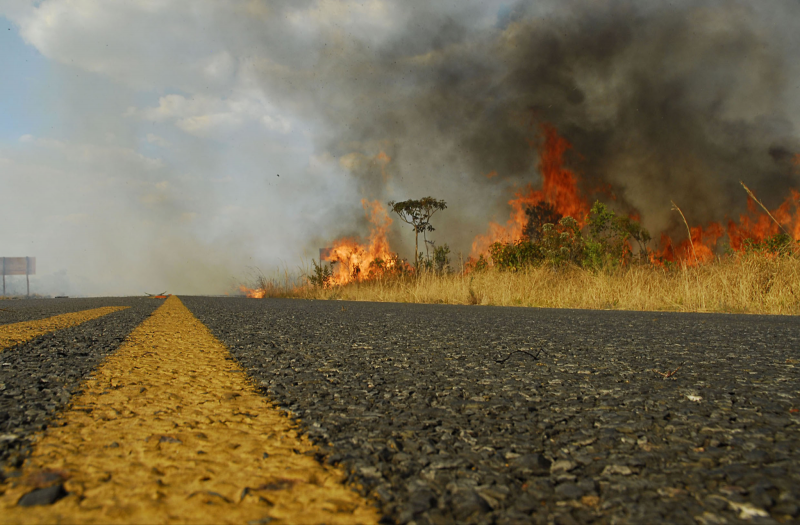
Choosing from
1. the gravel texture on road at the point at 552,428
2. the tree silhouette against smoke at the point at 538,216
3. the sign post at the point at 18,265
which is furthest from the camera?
the sign post at the point at 18,265

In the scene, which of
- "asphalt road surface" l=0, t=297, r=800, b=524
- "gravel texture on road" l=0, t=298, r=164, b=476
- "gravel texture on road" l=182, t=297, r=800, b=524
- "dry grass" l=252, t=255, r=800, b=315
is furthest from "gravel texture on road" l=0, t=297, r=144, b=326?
"dry grass" l=252, t=255, r=800, b=315

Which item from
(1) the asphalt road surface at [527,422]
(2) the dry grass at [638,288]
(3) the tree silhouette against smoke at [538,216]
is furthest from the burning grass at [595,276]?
(3) the tree silhouette against smoke at [538,216]

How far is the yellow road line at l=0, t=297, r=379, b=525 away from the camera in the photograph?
2.67ft

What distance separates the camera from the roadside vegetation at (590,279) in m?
7.54

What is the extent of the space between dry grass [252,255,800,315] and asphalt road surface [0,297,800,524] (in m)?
5.24

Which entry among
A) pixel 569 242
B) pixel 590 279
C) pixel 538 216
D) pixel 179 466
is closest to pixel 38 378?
pixel 179 466

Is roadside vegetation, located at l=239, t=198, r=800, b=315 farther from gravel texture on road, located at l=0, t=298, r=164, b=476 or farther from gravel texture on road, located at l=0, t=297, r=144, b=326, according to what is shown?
gravel texture on road, located at l=0, t=298, r=164, b=476

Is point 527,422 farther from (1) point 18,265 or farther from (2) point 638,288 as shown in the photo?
(1) point 18,265

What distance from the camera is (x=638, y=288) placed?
869 centimetres

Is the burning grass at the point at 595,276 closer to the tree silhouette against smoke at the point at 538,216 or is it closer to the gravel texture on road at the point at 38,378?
the gravel texture on road at the point at 38,378

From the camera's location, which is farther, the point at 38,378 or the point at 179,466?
the point at 38,378

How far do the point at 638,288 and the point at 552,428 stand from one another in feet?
27.1

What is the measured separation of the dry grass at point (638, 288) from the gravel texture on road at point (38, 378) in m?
8.06

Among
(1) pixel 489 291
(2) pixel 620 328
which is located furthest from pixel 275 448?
(1) pixel 489 291
